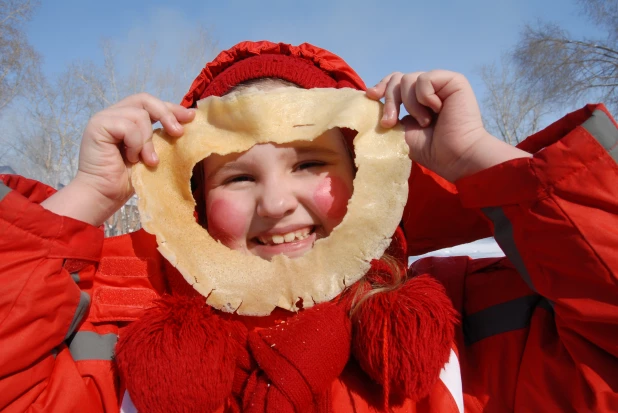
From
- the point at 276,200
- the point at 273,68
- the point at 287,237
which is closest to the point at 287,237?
the point at 287,237

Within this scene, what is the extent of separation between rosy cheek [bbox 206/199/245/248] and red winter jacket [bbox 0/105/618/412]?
23 centimetres

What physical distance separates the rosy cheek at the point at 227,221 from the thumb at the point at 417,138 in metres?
0.50

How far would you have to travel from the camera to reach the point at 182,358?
3.26 feet

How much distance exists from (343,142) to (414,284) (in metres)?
0.45

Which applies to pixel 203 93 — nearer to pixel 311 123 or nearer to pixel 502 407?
pixel 311 123

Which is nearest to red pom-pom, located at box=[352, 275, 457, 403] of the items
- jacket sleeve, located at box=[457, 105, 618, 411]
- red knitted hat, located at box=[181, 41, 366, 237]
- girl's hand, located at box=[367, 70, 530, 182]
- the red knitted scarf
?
the red knitted scarf

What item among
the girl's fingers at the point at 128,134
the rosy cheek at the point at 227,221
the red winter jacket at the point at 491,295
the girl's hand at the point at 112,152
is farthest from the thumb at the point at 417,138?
the girl's fingers at the point at 128,134

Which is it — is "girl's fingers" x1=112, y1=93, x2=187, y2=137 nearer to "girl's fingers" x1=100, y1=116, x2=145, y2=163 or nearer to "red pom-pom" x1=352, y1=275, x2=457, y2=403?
"girl's fingers" x1=100, y1=116, x2=145, y2=163

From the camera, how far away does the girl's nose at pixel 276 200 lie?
1.11 metres

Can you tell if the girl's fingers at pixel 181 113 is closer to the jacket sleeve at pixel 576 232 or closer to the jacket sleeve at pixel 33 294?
the jacket sleeve at pixel 33 294

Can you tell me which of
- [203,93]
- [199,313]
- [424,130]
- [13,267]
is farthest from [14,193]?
[424,130]

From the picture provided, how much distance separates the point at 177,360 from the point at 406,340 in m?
0.52

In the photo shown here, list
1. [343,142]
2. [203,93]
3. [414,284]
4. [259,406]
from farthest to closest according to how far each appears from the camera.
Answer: [203,93] → [343,142] → [414,284] → [259,406]

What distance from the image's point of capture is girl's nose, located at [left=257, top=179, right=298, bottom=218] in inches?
43.8
